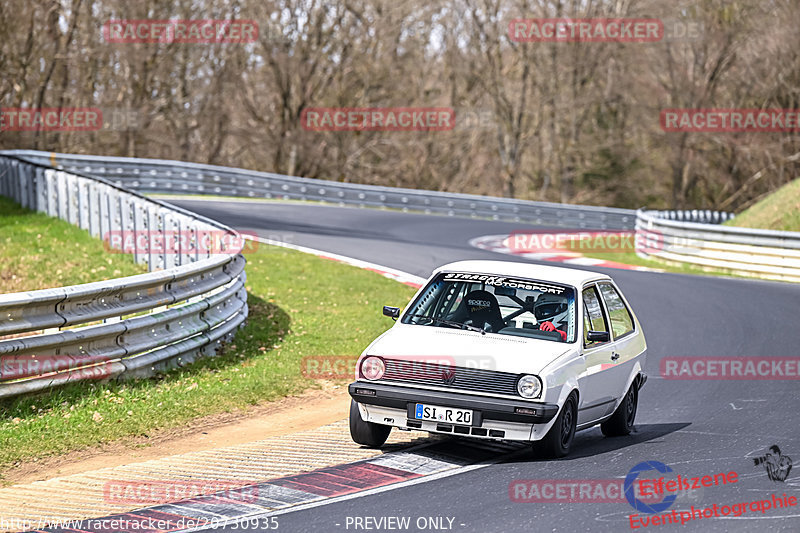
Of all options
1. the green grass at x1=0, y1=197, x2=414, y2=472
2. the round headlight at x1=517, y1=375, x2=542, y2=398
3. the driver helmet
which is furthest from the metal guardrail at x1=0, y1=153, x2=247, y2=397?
the round headlight at x1=517, y1=375, x2=542, y2=398

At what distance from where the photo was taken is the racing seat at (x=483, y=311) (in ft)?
27.6

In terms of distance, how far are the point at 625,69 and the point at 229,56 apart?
21.3 meters

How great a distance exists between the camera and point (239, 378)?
10609mm

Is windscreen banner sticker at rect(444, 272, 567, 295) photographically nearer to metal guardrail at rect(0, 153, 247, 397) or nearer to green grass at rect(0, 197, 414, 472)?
green grass at rect(0, 197, 414, 472)

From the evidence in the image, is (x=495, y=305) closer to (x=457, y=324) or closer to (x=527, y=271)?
(x=457, y=324)

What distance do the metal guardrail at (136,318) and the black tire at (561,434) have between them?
4.06 meters

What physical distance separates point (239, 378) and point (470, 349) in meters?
3.62

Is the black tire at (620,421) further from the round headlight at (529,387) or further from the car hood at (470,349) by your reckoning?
the round headlight at (529,387)

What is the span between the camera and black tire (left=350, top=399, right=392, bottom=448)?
789 cm

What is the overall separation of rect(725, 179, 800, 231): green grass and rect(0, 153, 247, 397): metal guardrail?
1720cm

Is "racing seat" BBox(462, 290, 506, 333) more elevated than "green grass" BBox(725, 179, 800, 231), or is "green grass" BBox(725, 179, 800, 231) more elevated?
"racing seat" BBox(462, 290, 506, 333)

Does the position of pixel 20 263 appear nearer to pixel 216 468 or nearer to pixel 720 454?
pixel 216 468
